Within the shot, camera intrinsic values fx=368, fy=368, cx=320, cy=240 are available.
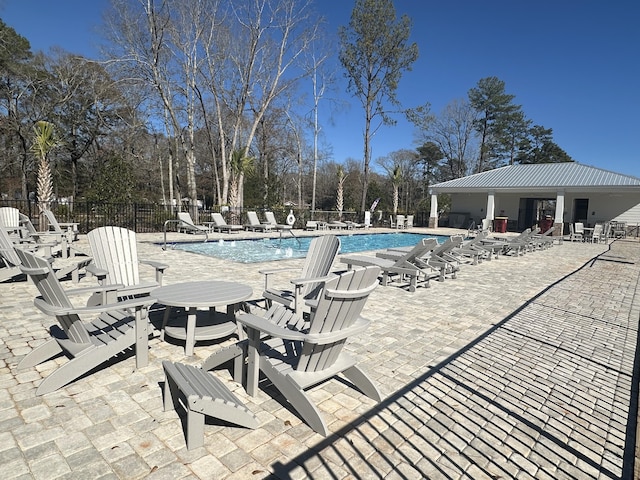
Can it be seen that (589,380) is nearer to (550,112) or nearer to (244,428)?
(244,428)

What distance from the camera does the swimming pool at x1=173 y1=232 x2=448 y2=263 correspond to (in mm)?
11173

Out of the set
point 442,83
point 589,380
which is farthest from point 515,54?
point 589,380

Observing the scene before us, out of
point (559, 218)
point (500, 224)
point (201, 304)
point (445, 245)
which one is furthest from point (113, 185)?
point (559, 218)

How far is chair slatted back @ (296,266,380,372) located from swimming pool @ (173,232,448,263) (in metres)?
6.86

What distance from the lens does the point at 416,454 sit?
219cm

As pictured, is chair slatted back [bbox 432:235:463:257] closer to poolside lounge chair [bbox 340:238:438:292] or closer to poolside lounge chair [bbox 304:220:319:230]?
poolside lounge chair [bbox 340:238:438:292]

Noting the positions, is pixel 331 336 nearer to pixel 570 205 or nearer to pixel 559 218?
pixel 559 218

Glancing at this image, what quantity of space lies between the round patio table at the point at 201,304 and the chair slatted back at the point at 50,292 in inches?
24.3

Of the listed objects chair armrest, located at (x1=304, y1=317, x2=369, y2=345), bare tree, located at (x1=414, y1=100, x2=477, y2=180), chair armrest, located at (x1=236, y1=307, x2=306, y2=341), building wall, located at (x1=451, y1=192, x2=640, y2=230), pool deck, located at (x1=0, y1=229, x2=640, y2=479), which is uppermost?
bare tree, located at (x1=414, y1=100, x2=477, y2=180)

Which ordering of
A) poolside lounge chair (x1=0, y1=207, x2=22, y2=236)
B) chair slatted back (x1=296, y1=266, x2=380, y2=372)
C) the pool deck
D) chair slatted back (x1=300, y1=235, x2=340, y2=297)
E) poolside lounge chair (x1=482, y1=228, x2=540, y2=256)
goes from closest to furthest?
the pool deck < chair slatted back (x1=296, y1=266, x2=380, y2=372) < chair slatted back (x1=300, y1=235, x2=340, y2=297) < poolside lounge chair (x1=0, y1=207, x2=22, y2=236) < poolside lounge chair (x1=482, y1=228, x2=540, y2=256)

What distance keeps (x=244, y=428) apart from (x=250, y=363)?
0.44m

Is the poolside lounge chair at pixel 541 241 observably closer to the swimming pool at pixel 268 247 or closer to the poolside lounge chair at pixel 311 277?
the swimming pool at pixel 268 247

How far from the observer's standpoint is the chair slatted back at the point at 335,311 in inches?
87.8

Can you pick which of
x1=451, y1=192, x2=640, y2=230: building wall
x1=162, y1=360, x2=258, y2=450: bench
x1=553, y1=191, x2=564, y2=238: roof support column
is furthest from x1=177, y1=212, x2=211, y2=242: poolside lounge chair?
x1=451, y1=192, x2=640, y2=230: building wall
